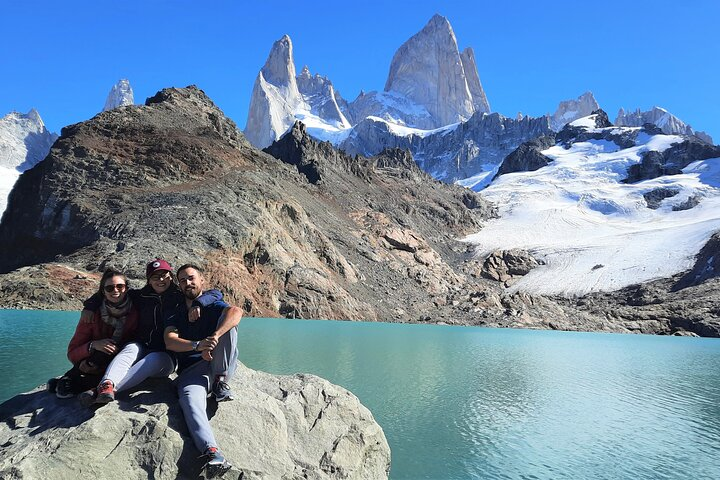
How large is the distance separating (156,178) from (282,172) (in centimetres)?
2341

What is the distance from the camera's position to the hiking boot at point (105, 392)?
5.77 metres

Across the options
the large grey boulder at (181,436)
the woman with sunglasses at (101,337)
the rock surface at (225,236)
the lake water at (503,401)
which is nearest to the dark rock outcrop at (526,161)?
the rock surface at (225,236)

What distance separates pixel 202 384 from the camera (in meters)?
6.39

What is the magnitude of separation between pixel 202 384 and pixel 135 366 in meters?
0.80

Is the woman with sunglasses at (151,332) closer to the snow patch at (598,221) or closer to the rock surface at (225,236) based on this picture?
the rock surface at (225,236)

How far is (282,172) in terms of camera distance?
8119 cm

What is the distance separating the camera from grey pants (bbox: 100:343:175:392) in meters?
6.13

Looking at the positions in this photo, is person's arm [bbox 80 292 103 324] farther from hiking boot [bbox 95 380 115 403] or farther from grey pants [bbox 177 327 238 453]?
grey pants [bbox 177 327 238 453]

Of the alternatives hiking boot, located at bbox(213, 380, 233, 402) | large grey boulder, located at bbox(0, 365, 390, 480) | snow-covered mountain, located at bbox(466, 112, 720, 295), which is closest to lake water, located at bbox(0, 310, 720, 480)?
large grey boulder, located at bbox(0, 365, 390, 480)

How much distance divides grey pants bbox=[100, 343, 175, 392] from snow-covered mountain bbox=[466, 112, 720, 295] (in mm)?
93257

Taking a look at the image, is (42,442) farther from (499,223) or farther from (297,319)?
(499,223)

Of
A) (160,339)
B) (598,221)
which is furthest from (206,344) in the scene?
(598,221)

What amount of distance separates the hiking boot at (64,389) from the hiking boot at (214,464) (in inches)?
72.9

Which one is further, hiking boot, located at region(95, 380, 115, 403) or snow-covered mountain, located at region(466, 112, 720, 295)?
snow-covered mountain, located at region(466, 112, 720, 295)
